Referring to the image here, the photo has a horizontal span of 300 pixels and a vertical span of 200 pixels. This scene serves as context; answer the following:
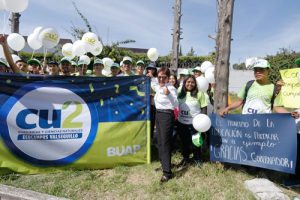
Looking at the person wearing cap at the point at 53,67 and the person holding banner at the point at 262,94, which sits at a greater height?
the person wearing cap at the point at 53,67

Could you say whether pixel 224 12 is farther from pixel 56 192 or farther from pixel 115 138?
pixel 56 192

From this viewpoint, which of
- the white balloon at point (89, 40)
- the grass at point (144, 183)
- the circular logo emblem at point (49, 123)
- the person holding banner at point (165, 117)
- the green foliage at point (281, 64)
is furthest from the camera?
the green foliage at point (281, 64)

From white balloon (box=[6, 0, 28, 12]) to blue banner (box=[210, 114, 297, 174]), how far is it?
4.47 metres

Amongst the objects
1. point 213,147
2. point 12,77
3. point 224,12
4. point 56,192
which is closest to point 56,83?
point 12,77

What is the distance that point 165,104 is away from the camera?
2.88 metres

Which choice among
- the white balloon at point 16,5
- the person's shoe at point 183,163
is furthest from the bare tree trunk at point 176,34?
the white balloon at point 16,5

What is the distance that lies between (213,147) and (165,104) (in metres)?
1.20

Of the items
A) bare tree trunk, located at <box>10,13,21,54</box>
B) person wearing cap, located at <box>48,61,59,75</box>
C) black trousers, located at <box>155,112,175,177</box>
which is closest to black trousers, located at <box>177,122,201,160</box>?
black trousers, located at <box>155,112,175,177</box>

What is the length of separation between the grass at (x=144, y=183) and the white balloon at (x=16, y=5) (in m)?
3.28

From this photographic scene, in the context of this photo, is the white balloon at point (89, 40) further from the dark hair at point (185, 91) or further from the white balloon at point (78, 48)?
the dark hair at point (185, 91)

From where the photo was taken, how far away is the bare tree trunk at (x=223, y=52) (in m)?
3.29

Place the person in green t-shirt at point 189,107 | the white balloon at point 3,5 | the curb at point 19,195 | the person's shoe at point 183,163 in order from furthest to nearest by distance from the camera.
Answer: the white balloon at point 3,5 < the person's shoe at point 183,163 < the person in green t-shirt at point 189,107 < the curb at point 19,195

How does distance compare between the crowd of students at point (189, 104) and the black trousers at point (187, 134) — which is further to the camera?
the black trousers at point (187, 134)

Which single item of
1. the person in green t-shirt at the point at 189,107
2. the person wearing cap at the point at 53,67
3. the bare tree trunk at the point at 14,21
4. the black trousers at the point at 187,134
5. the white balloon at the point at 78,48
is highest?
the bare tree trunk at the point at 14,21
